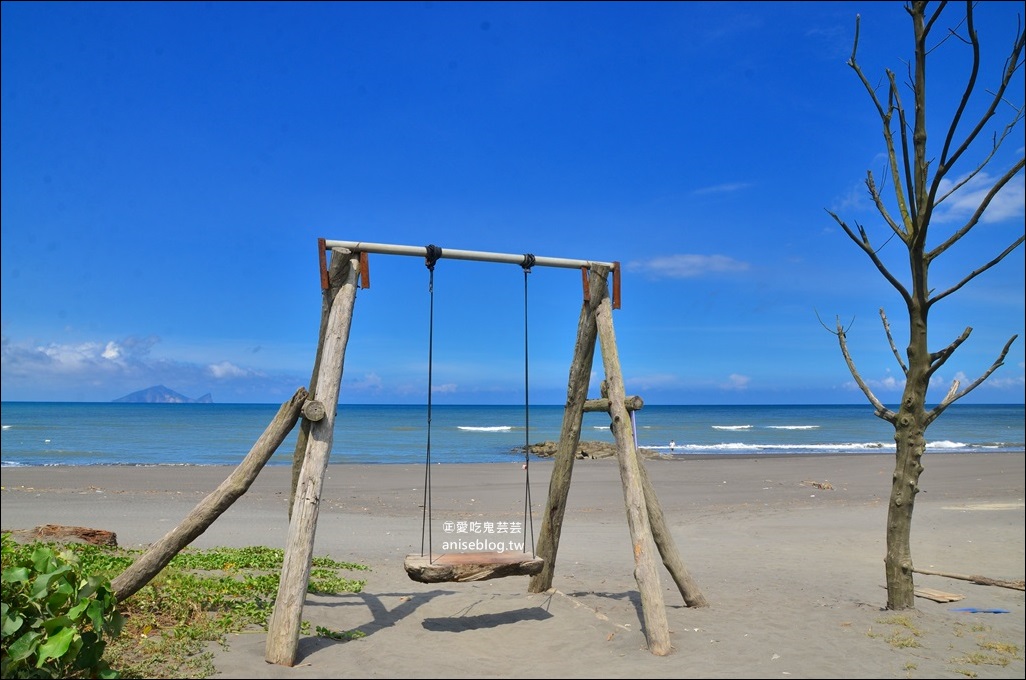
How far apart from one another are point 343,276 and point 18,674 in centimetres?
319

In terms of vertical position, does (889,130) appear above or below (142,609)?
above

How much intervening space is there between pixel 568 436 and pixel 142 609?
3.66 meters

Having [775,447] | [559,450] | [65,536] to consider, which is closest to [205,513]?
[559,450]

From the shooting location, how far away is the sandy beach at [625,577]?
550 centimetres

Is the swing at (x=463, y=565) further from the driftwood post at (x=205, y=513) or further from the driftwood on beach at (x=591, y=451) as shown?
the driftwood on beach at (x=591, y=451)

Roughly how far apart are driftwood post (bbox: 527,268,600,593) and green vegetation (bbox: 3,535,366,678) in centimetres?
178

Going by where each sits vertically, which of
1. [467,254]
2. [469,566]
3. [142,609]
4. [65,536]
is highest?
[467,254]

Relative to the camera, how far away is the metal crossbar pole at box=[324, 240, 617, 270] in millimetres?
6020

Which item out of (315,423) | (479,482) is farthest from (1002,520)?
(315,423)

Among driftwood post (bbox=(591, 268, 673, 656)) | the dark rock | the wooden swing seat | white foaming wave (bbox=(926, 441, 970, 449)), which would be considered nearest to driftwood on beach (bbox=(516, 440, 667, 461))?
white foaming wave (bbox=(926, 441, 970, 449))

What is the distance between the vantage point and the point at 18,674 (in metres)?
4.18

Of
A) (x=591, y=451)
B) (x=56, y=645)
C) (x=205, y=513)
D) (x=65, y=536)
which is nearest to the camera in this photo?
(x=56, y=645)

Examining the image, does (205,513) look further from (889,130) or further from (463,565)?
(889,130)

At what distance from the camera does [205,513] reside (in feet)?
18.1
